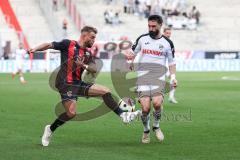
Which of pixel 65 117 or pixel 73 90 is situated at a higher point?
pixel 73 90

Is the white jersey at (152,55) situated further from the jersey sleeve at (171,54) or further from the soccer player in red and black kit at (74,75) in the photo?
the soccer player in red and black kit at (74,75)

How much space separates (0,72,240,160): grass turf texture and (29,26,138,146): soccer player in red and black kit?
0.54m

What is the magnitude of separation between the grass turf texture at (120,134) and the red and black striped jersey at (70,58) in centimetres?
122

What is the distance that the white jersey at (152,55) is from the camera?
1384cm

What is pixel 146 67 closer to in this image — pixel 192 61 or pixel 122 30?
pixel 192 61

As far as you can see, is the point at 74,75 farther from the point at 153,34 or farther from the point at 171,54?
the point at 171,54

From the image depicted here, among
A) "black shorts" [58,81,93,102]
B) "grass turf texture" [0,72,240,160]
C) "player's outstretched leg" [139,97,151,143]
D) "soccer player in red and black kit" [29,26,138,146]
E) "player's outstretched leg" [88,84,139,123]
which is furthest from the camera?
"player's outstretched leg" [139,97,151,143]

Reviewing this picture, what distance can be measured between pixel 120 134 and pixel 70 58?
104 inches

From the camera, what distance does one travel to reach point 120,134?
15047 millimetres

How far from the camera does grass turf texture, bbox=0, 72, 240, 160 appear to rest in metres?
11.9

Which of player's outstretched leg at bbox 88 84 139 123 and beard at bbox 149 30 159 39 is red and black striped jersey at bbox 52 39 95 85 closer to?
player's outstretched leg at bbox 88 84 139 123

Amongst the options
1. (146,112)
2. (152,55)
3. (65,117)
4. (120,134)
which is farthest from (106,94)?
(120,134)

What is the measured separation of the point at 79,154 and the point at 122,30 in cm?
4673

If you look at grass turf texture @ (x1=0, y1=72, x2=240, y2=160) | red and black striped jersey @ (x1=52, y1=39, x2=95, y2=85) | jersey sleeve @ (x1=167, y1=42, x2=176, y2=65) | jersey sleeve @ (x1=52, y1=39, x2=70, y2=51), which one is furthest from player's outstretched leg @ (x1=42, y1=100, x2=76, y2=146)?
jersey sleeve @ (x1=167, y1=42, x2=176, y2=65)
